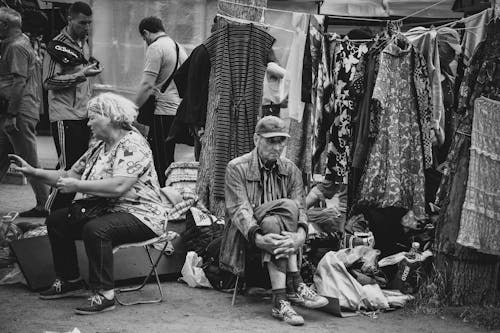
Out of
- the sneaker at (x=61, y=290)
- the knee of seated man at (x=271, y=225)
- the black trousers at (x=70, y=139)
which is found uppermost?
the black trousers at (x=70, y=139)

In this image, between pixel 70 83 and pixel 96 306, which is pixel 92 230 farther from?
pixel 70 83

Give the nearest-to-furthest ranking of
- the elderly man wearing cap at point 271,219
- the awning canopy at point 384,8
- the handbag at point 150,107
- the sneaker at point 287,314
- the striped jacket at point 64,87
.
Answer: the sneaker at point 287,314, the elderly man wearing cap at point 271,219, the striped jacket at point 64,87, the handbag at point 150,107, the awning canopy at point 384,8

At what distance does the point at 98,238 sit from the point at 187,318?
0.86 meters

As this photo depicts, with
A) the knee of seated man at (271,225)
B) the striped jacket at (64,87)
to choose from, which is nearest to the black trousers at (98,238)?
the knee of seated man at (271,225)

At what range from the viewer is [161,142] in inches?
355

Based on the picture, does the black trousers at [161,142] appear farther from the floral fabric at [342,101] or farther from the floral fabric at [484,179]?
the floral fabric at [484,179]

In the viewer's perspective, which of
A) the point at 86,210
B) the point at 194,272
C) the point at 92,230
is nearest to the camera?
the point at 92,230

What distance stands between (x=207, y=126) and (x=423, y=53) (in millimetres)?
2126

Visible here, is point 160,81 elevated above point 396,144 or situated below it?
above

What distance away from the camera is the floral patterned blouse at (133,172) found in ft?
19.5

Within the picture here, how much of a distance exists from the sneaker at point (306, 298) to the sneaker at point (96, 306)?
134cm

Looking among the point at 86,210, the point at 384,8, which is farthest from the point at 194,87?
the point at 384,8

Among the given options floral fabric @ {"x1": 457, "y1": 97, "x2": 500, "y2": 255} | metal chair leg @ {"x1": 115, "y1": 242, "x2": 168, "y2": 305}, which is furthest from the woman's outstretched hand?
floral fabric @ {"x1": 457, "y1": 97, "x2": 500, "y2": 255}

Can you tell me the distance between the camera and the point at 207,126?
307 inches
